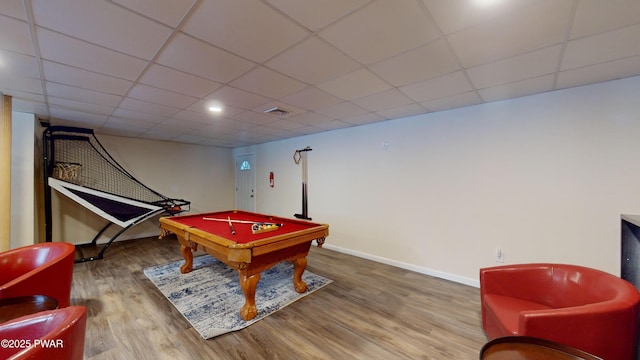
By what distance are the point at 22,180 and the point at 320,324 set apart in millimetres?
4499

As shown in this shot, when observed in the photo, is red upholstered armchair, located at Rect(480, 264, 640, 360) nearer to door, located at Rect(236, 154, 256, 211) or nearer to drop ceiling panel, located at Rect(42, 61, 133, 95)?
drop ceiling panel, located at Rect(42, 61, 133, 95)

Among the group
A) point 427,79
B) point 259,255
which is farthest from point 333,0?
point 259,255

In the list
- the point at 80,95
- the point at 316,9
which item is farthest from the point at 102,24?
the point at 80,95

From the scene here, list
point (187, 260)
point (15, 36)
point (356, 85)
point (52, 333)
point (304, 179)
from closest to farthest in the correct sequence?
point (52, 333)
point (15, 36)
point (356, 85)
point (187, 260)
point (304, 179)

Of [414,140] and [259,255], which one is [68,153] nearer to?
[259,255]

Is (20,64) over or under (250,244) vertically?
over

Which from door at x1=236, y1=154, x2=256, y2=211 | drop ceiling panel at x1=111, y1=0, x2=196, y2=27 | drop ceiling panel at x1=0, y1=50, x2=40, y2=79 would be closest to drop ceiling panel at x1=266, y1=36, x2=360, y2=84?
drop ceiling panel at x1=111, y1=0, x2=196, y2=27

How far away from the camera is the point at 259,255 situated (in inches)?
95.5

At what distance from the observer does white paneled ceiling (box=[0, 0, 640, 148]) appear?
138 cm

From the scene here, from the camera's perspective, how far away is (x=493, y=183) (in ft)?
9.86

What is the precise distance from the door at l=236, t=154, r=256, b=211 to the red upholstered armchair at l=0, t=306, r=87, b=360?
541 cm

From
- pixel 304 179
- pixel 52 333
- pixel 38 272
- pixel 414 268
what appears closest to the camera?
pixel 52 333

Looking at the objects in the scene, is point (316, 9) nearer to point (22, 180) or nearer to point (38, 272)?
point (38, 272)

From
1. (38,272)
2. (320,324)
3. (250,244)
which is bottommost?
(320,324)
